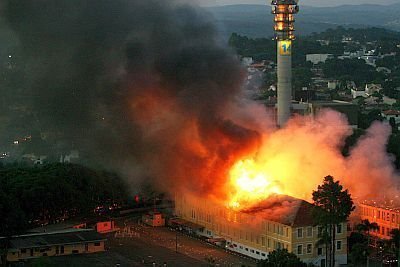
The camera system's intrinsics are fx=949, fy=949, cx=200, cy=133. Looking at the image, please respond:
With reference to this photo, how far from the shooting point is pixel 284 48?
187 feet

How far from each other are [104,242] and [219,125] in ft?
23.8

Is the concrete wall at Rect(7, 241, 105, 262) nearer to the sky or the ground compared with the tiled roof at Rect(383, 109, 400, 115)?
nearer to the ground

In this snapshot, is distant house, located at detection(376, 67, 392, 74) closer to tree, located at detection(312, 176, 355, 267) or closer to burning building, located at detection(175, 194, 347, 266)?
burning building, located at detection(175, 194, 347, 266)

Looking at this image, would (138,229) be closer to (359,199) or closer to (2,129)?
(359,199)

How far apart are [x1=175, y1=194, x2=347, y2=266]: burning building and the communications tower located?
1452 centimetres

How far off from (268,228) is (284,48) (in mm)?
20516

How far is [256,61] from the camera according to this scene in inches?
5871

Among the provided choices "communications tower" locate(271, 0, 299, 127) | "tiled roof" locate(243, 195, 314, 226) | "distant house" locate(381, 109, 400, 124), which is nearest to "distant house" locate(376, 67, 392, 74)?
"distant house" locate(381, 109, 400, 124)

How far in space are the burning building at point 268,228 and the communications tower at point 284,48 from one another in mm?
14518

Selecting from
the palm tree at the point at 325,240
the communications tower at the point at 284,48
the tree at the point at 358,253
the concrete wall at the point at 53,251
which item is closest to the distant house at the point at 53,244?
the concrete wall at the point at 53,251

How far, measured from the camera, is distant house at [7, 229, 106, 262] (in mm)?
38312

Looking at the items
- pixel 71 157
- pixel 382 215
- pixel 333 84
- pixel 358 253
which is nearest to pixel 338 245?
pixel 358 253

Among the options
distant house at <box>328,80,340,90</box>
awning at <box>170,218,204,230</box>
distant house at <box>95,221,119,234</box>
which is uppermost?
distant house at <box>328,80,340,90</box>

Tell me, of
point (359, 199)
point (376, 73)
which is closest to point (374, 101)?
point (376, 73)
